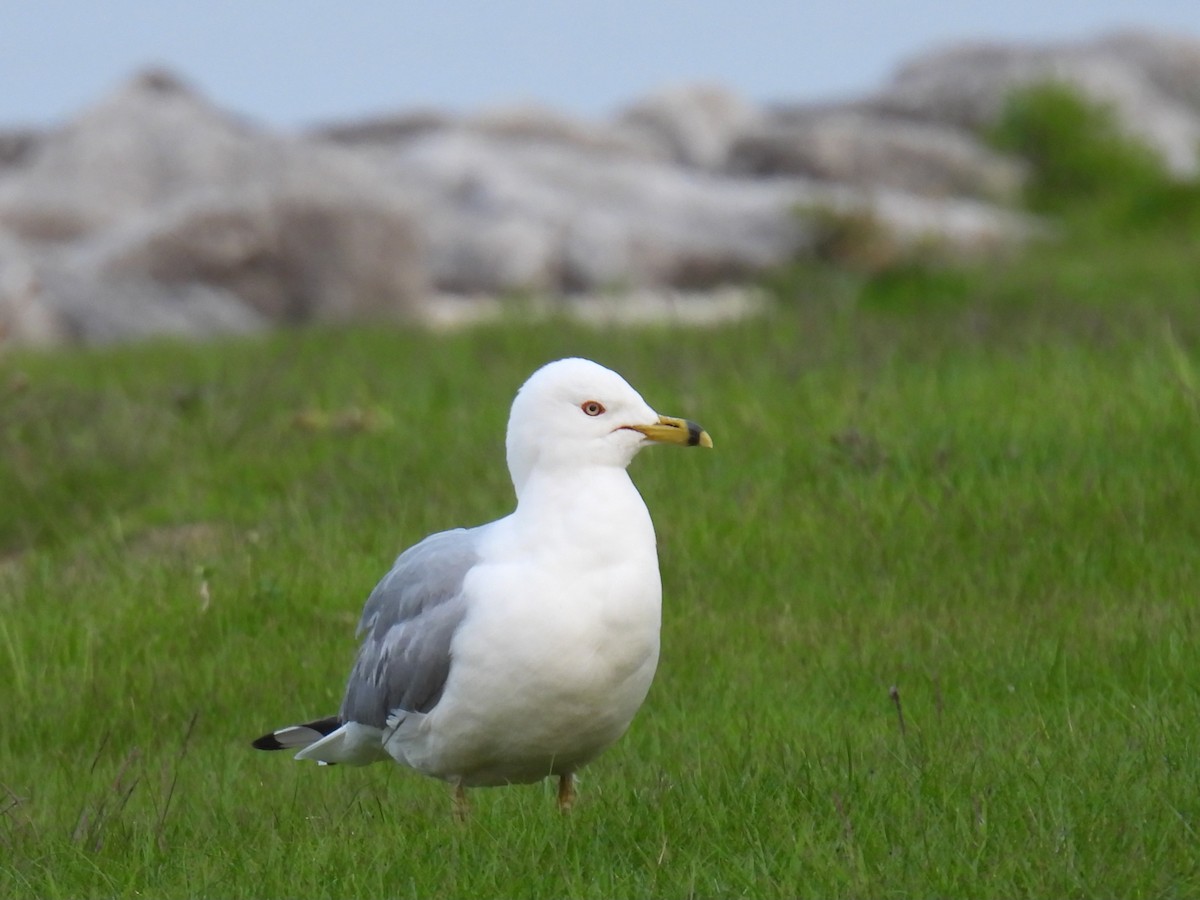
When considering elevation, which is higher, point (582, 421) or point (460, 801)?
point (582, 421)

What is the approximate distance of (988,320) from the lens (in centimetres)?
1055

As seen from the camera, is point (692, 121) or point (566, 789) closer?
point (566, 789)

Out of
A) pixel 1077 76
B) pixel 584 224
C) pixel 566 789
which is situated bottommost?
pixel 566 789

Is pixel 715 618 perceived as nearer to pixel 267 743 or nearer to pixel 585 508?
pixel 267 743

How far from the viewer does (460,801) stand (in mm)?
4582

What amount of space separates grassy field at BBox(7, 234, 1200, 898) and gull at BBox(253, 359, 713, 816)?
7.9 inches

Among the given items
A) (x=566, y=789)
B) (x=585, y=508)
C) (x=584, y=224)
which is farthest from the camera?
(x=584, y=224)

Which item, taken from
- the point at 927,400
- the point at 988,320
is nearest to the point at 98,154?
the point at 988,320

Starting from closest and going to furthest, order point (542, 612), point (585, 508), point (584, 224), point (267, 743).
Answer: point (542, 612) → point (585, 508) → point (267, 743) → point (584, 224)

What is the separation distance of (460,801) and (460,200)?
19.2 metres

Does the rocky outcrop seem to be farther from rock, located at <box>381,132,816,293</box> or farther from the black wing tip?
the black wing tip

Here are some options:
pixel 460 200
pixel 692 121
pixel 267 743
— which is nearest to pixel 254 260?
pixel 460 200

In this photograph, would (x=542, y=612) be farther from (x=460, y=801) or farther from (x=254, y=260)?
(x=254, y=260)

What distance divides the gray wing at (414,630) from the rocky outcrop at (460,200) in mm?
3721
